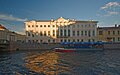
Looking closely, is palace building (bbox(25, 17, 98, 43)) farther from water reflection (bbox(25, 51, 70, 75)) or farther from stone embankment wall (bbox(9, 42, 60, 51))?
water reflection (bbox(25, 51, 70, 75))

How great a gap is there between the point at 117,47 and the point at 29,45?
4266 centimetres

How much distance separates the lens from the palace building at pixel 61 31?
10762cm

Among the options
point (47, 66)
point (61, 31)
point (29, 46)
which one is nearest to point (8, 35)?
point (29, 46)

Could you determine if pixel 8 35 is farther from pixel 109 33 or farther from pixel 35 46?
pixel 109 33

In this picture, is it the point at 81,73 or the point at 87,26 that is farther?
the point at 87,26

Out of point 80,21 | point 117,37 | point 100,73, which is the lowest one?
point 100,73

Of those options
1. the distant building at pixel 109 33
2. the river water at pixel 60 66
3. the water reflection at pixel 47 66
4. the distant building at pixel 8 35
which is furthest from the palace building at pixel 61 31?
the water reflection at pixel 47 66

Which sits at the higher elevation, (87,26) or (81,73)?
(87,26)

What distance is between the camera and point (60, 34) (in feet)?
355

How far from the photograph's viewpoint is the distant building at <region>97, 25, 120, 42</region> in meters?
110

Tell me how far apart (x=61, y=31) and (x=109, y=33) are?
26618 millimetres

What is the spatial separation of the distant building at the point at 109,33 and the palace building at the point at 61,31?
550cm

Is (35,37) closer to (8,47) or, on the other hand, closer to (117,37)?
(8,47)

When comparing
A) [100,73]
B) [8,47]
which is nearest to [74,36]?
[8,47]
